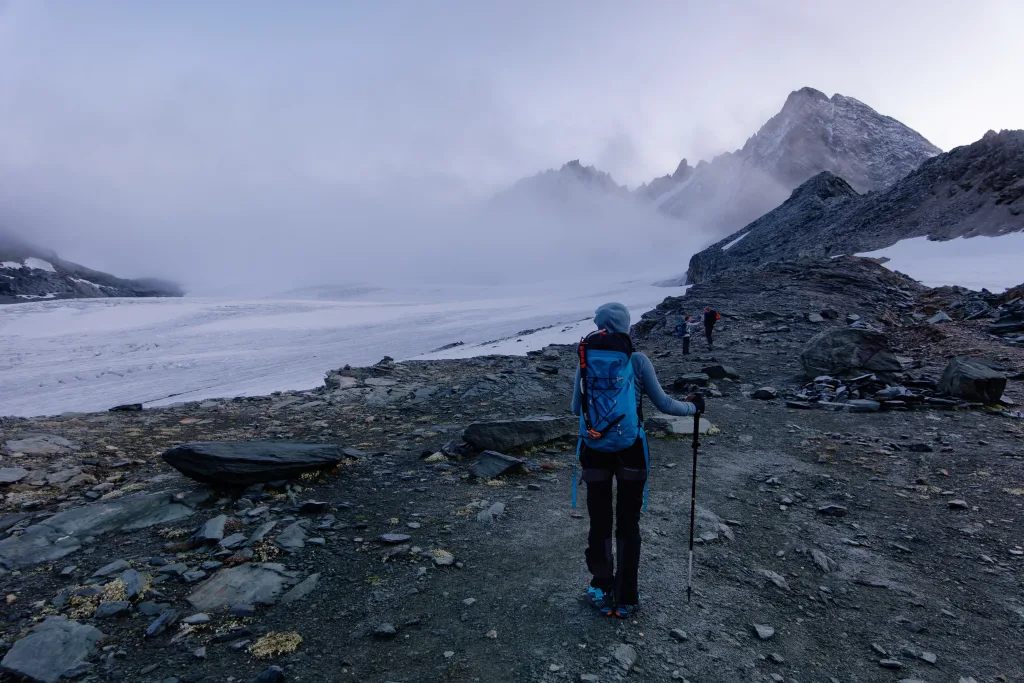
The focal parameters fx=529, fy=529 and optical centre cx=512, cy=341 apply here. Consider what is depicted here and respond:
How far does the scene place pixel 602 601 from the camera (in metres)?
4.11

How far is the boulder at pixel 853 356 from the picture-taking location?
40.0 feet

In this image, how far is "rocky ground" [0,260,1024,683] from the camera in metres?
3.67

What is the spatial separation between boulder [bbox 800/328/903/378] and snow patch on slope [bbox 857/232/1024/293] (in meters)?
16.8

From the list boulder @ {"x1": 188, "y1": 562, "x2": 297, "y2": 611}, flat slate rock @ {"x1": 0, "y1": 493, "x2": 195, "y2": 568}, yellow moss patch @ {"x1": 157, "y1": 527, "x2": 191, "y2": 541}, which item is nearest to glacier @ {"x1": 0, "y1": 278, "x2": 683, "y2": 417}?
flat slate rock @ {"x1": 0, "y1": 493, "x2": 195, "y2": 568}

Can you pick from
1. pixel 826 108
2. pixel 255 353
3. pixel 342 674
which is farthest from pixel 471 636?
pixel 826 108

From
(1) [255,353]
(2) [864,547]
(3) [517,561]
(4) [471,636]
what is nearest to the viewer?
(4) [471,636]

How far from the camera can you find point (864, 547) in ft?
17.6

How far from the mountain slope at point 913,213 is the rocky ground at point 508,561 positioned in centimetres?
2925

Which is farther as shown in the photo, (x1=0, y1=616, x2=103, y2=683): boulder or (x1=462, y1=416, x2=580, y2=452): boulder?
(x1=462, y1=416, x2=580, y2=452): boulder

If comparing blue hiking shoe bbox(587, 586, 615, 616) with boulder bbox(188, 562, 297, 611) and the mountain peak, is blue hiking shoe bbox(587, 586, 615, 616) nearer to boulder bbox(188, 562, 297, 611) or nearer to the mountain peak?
boulder bbox(188, 562, 297, 611)

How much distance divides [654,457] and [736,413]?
3612 mm

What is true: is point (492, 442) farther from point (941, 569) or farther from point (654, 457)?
point (941, 569)

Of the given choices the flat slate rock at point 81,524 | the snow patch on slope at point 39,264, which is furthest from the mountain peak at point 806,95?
the snow patch on slope at point 39,264

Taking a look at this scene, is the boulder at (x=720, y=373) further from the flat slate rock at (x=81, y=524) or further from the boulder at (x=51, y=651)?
the boulder at (x=51, y=651)
